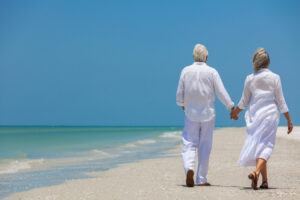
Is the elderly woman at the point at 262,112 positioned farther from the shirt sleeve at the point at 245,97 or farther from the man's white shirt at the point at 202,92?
the man's white shirt at the point at 202,92

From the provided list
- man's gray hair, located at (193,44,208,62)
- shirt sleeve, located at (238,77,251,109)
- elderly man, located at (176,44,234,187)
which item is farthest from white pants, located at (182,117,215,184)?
man's gray hair, located at (193,44,208,62)

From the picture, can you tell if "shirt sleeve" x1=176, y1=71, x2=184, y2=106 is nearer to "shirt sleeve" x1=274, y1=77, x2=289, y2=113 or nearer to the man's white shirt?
the man's white shirt

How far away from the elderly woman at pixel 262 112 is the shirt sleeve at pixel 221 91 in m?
0.36

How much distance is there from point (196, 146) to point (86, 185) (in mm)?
1714

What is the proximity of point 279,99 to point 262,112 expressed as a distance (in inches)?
11.3

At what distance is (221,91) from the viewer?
18.1 ft

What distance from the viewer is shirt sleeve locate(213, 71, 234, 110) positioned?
5.52m

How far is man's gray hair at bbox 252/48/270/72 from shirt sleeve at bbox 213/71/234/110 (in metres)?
0.51

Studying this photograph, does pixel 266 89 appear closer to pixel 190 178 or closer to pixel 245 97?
pixel 245 97

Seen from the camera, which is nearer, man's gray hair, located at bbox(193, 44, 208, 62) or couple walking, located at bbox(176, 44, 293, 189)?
couple walking, located at bbox(176, 44, 293, 189)

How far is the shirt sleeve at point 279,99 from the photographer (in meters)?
5.17

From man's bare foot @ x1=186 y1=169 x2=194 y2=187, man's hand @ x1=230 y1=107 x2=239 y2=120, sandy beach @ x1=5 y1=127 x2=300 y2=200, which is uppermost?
man's hand @ x1=230 y1=107 x2=239 y2=120

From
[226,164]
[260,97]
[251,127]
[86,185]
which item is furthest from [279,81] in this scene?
[226,164]

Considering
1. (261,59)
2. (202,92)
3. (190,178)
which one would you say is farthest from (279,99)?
(190,178)
